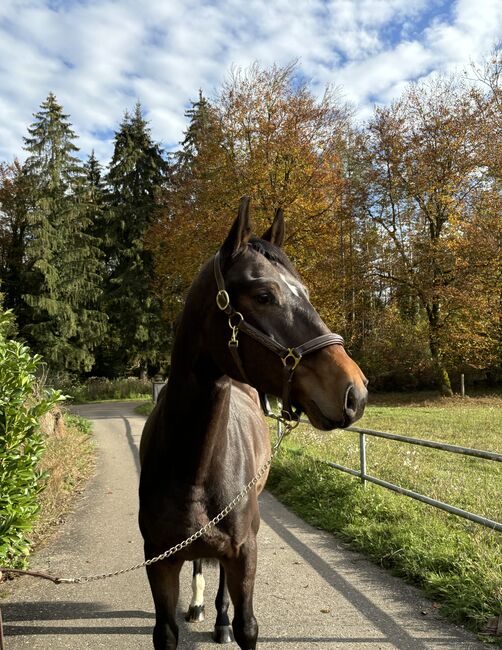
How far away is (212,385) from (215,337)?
0.26 meters

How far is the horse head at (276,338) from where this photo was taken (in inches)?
65.3

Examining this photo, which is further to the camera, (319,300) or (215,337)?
(319,300)

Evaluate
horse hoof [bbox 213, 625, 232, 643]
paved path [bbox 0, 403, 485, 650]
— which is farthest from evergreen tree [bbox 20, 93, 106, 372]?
horse hoof [bbox 213, 625, 232, 643]

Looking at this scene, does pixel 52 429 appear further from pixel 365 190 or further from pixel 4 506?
pixel 365 190

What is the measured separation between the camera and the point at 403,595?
3.82 metres

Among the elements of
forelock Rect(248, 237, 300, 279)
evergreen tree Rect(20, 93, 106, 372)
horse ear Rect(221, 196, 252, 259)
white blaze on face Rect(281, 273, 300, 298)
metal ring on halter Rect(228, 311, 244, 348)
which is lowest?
metal ring on halter Rect(228, 311, 244, 348)

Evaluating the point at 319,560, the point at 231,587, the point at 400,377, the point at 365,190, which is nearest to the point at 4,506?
the point at 231,587

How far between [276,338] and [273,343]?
0.03 metres

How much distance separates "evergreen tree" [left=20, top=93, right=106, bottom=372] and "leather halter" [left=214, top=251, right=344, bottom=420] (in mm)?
27151

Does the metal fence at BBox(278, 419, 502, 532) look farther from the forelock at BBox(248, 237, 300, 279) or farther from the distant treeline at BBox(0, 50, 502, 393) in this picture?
the distant treeline at BBox(0, 50, 502, 393)

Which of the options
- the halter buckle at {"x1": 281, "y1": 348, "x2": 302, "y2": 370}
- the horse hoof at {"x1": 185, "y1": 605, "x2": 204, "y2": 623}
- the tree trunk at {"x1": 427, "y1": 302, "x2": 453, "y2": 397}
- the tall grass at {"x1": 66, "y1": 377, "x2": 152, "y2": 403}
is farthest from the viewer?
the tall grass at {"x1": 66, "y1": 377, "x2": 152, "y2": 403}

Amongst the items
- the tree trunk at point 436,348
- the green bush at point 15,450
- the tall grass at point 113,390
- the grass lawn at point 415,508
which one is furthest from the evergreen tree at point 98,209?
the green bush at point 15,450

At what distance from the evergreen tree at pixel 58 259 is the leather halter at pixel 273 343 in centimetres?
2715

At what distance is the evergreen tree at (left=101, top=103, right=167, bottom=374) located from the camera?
93.9ft
